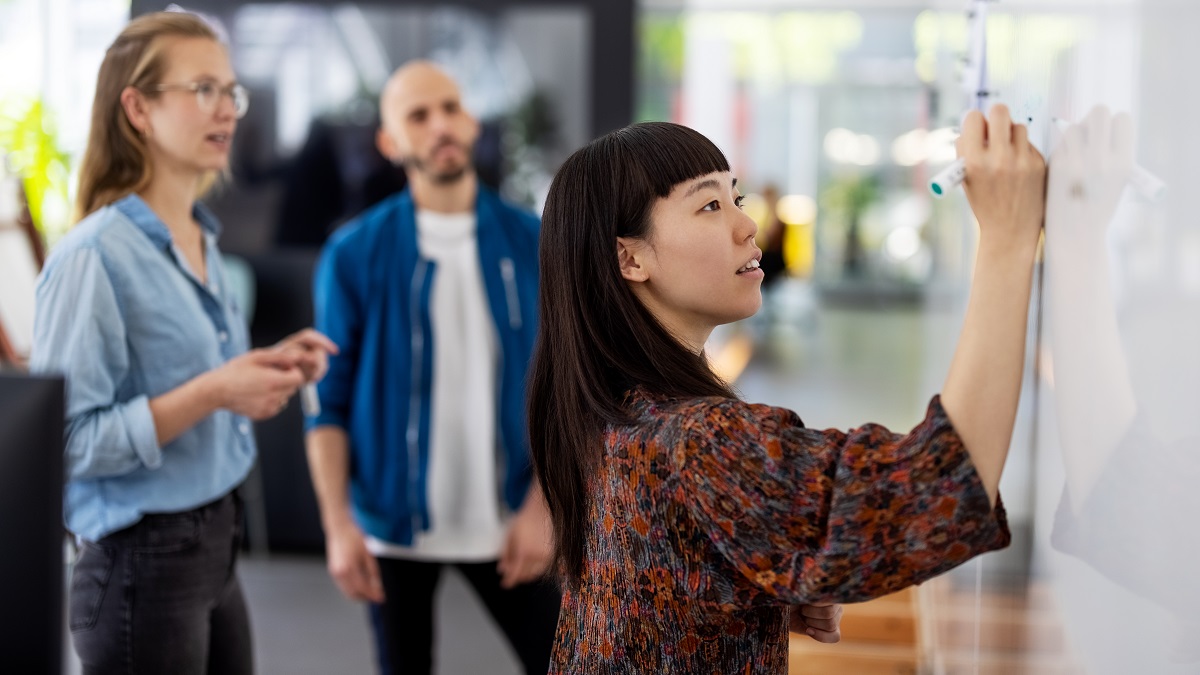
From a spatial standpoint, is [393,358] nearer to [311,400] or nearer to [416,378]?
[416,378]

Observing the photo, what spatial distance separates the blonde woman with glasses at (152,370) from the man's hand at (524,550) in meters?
0.63

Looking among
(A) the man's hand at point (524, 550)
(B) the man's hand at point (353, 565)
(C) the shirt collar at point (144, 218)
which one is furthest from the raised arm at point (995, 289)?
(B) the man's hand at point (353, 565)

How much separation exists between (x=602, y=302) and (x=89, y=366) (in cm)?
92

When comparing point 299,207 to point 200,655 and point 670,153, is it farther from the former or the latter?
point 670,153

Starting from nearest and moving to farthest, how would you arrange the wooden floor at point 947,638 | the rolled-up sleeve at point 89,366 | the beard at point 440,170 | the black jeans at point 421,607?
the wooden floor at point 947,638
the rolled-up sleeve at point 89,366
the black jeans at point 421,607
the beard at point 440,170

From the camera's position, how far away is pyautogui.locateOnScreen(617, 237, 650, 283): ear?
123 centimetres

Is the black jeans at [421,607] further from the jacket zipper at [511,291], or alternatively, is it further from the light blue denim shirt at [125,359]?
the light blue denim shirt at [125,359]

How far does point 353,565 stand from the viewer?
2.52 meters

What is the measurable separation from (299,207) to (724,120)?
953cm

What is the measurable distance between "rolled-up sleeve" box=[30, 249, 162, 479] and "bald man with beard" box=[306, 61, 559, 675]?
801mm

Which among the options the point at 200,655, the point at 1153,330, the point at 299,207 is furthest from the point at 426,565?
the point at 299,207

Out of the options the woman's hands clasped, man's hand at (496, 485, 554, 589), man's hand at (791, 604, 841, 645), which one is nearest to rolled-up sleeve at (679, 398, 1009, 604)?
man's hand at (791, 604, 841, 645)

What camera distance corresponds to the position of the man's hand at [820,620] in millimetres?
1311

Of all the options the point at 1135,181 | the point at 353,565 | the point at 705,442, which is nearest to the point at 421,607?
the point at 353,565
